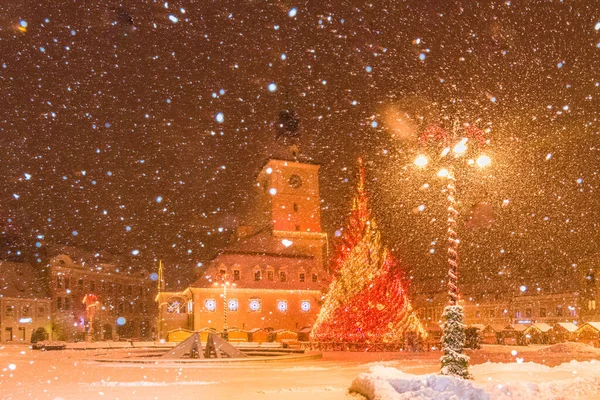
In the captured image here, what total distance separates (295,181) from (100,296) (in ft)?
101

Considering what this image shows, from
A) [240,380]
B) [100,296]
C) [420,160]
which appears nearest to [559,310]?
[100,296]

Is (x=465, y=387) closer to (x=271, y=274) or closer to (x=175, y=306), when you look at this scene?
(x=271, y=274)

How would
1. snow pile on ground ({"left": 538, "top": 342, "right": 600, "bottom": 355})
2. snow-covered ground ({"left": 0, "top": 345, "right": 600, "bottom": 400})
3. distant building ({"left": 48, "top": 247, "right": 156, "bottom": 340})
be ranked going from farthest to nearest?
distant building ({"left": 48, "top": 247, "right": 156, "bottom": 340}) < snow pile on ground ({"left": 538, "top": 342, "right": 600, "bottom": 355}) < snow-covered ground ({"left": 0, "top": 345, "right": 600, "bottom": 400})

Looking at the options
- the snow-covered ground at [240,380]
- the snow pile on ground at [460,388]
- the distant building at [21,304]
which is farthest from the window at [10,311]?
the snow pile on ground at [460,388]

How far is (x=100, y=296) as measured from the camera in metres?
80.8

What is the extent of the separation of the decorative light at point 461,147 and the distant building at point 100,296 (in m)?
63.4

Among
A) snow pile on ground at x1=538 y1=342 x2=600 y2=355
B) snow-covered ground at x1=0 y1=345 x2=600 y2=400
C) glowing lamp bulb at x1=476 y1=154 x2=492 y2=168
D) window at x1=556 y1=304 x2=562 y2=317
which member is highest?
glowing lamp bulb at x1=476 y1=154 x2=492 y2=168

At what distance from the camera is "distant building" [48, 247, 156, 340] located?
75938 mm

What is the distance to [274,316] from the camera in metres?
61.4

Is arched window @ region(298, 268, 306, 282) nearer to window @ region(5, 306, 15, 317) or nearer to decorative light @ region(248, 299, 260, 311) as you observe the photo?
decorative light @ region(248, 299, 260, 311)

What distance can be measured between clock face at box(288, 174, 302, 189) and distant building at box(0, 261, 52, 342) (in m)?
33.8

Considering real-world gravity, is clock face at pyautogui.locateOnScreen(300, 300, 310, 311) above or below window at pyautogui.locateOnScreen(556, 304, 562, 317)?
above

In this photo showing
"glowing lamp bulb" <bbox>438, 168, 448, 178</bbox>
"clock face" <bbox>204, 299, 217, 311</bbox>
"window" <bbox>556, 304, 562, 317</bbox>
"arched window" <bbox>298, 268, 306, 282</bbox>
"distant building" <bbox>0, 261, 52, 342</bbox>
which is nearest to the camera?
"glowing lamp bulb" <bbox>438, 168, 448, 178</bbox>

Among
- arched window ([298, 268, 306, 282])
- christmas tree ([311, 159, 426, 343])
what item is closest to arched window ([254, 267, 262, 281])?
arched window ([298, 268, 306, 282])
